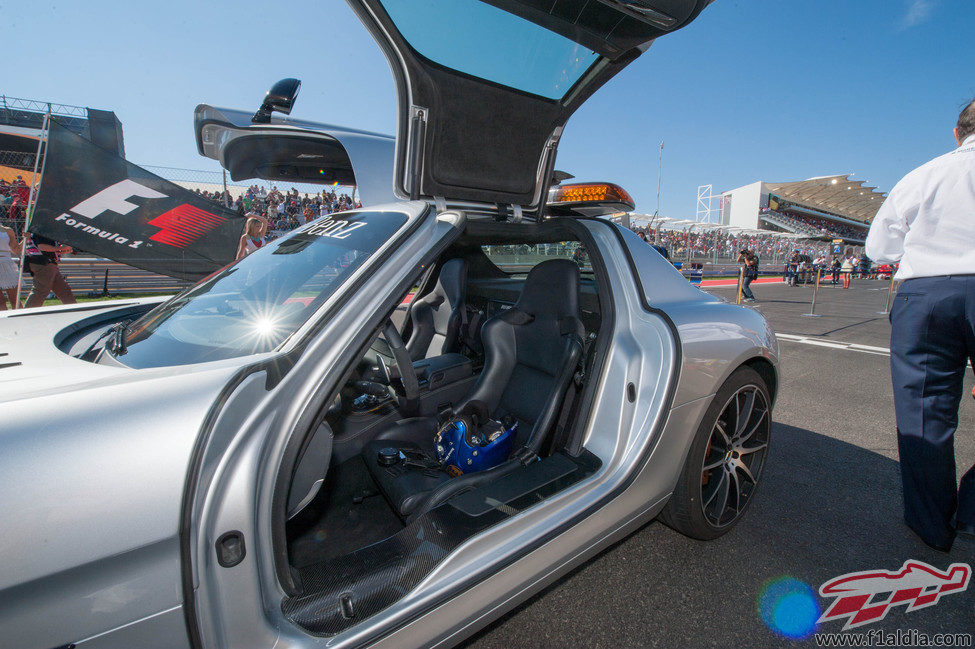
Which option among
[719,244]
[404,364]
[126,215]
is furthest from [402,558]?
[719,244]

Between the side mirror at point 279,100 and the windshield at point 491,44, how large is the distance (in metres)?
0.70

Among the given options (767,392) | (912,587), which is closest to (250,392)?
(767,392)

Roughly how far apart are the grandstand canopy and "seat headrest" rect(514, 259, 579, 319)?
199 ft

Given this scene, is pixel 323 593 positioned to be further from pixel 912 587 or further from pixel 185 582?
pixel 912 587

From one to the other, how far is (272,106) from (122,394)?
1703 mm

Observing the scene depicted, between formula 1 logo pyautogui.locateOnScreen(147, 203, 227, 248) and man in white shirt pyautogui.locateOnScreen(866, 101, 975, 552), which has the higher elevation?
formula 1 logo pyautogui.locateOnScreen(147, 203, 227, 248)

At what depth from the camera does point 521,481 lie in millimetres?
1574

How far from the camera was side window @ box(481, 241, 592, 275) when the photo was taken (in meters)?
2.67

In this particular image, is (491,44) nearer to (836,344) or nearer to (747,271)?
(836,344)

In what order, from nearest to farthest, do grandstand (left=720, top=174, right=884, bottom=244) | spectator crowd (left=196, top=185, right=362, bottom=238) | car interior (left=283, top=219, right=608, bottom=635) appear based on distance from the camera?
car interior (left=283, top=219, right=608, bottom=635), spectator crowd (left=196, top=185, right=362, bottom=238), grandstand (left=720, top=174, right=884, bottom=244)

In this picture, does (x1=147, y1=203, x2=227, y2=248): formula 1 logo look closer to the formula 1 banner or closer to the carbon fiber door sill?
the formula 1 banner

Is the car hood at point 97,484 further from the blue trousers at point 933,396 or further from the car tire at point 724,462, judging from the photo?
the blue trousers at point 933,396

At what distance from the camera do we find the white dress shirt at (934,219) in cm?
183

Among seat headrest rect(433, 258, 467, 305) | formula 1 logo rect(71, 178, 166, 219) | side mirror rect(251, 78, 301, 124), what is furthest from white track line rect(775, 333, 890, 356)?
formula 1 logo rect(71, 178, 166, 219)
